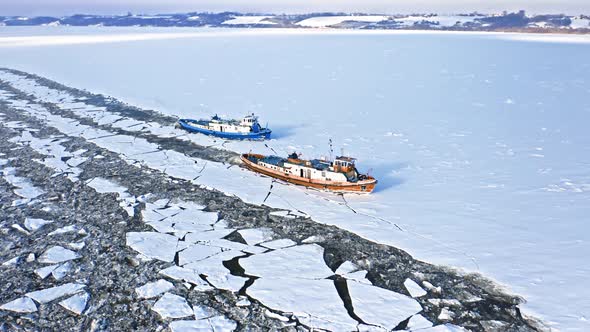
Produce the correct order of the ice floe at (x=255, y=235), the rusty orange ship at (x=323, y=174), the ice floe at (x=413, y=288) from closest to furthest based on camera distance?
the ice floe at (x=413, y=288) < the ice floe at (x=255, y=235) < the rusty orange ship at (x=323, y=174)

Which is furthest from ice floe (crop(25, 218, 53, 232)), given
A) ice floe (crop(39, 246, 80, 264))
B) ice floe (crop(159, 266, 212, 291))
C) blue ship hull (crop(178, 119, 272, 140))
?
blue ship hull (crop(178, 119, 272, 140))

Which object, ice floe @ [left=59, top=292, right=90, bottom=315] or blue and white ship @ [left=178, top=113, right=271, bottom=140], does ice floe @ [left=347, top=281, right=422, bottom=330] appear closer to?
ice floe @ [left=59, top=292, right=90, bottom=315]

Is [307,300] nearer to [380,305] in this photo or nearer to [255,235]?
[380,305]

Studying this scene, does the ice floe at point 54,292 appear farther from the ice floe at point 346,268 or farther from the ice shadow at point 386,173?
the ice shadow at point 386,173

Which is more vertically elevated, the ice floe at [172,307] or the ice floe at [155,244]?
the ice floe at [155,244]

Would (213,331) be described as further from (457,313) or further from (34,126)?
(34,126)

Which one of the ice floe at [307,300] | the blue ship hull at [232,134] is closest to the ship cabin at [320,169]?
the blue ship hull at [232,134]

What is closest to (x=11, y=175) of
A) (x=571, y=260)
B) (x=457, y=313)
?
(x=457, y=313)
